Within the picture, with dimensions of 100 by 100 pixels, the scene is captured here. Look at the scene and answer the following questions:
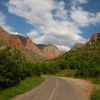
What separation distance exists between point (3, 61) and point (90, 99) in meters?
10.4

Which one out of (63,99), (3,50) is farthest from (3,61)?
(63,99)

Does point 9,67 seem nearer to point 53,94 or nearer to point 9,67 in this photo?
point 9,67

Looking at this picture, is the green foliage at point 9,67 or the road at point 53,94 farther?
the green foliage at point 9,67

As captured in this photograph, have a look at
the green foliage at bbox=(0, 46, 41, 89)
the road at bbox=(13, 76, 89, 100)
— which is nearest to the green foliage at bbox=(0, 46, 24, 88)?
the green foliage at bbox=(0, 46, 41, 89)

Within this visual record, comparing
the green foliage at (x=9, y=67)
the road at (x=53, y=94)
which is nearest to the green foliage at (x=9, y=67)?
the green foliage at (x=9, y=67)

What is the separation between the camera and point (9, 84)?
35719 mm

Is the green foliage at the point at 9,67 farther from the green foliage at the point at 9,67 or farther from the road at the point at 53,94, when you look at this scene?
the road at the point at 53,94

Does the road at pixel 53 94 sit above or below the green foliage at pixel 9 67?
below

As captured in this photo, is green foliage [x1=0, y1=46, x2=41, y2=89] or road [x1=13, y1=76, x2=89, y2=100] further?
green foliage [x1=0, y1=46, x2=41, y2=89]

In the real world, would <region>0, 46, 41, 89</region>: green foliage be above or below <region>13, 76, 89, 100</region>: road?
above

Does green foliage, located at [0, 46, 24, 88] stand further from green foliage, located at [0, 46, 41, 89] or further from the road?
the road

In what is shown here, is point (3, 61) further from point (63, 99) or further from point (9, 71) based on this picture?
point (63, 99)

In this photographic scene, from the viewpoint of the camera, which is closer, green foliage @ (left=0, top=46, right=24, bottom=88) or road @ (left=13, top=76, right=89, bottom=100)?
road @ (left=13, top=76, right=89, bottom=100)

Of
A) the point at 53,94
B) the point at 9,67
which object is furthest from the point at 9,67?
the point at 53,94
